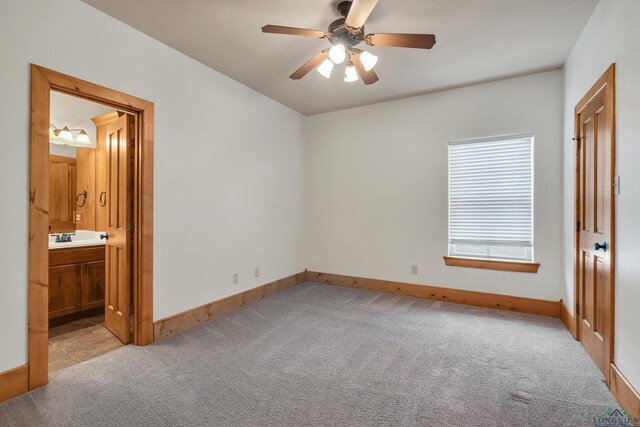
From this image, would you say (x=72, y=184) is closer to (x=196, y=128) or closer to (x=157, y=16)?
(x=196, y=128)

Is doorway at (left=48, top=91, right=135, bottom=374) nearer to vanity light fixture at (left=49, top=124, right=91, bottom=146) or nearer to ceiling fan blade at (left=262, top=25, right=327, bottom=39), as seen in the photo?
vanity light fixture at (left=49, top=124, right=91, bottom=146)

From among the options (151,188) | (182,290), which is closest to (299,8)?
(151,188)

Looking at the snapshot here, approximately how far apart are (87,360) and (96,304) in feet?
4.72

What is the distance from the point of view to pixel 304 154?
5.29 meters

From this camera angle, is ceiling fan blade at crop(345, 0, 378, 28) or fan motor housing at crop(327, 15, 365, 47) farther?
fan motor housing at crop(327, 15, 365, 47)

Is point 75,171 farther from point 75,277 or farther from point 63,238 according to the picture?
point 75,277

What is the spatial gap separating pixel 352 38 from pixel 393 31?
0.56 metres

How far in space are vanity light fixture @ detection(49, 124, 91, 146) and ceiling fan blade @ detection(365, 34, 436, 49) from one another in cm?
394

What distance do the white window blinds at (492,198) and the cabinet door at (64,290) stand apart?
462cm

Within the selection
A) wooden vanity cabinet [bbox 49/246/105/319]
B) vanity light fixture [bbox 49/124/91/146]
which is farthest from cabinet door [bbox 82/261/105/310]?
vanity light fixture [bbox 49/124/91/146]

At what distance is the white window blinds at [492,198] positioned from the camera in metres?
3.71

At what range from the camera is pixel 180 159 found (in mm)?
3180

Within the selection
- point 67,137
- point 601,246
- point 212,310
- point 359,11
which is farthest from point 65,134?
point 601,246

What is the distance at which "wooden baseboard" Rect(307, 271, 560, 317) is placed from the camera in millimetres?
3605
